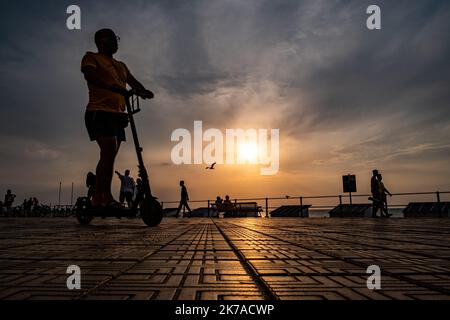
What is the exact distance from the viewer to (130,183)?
12.6 meters

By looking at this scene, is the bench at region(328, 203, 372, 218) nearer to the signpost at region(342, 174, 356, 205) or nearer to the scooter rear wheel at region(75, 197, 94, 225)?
the signpost at region(342, 174, 356, 205)

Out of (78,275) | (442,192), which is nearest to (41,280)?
(78,275)

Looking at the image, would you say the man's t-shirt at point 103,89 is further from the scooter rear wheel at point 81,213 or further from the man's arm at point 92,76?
the scooter rear wheel at point 81,213

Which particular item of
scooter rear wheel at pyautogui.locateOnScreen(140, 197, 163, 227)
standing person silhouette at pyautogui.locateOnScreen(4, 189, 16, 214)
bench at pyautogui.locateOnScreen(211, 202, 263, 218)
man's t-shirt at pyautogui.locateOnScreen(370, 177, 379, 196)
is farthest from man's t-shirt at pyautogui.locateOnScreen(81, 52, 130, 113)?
standing person silhouette at pyautogui.locateOnScreen(4, 189, 16, 214)

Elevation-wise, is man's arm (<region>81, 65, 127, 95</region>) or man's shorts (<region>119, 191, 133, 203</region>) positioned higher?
man's arm (<region>81, 65, 127, 95</region>)

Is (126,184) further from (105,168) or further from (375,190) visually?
(375,190)

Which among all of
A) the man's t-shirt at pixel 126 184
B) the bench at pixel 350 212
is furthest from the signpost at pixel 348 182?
the man's t-shirt at pixel 126 184

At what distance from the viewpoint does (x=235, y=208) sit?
92.2 ft

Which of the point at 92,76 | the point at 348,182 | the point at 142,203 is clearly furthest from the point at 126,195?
the point at 348,182

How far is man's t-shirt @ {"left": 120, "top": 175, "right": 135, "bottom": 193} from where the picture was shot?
12.4 m

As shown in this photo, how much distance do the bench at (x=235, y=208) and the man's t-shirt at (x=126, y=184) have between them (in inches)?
578

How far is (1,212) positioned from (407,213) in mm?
36764
